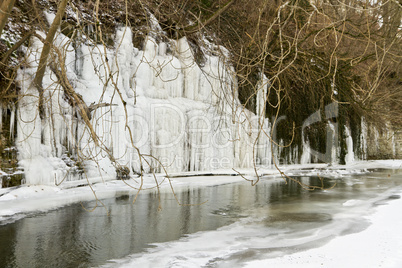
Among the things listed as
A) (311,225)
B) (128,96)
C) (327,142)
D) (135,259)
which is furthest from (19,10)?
(327,142)

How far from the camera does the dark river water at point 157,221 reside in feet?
10.3

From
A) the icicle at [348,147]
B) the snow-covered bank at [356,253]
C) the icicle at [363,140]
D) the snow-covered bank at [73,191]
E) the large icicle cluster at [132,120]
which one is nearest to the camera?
the snow-covered bank at [356,253]

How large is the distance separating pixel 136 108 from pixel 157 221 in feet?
12.4

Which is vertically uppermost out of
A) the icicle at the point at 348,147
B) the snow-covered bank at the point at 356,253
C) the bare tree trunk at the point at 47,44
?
the bare tree trunk at the point at 47,44

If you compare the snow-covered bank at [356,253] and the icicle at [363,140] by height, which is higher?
the icicle at [363,140]

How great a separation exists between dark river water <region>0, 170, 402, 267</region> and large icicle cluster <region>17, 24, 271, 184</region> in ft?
3.55

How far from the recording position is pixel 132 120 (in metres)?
7.50

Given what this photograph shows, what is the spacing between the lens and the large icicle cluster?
19.3 feet

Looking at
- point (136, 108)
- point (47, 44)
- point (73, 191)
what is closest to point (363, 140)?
point (136, 108)

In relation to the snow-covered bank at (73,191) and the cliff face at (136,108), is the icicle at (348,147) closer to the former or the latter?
the cliff face at (136,108)

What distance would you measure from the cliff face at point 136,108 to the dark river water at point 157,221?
0.62 meters

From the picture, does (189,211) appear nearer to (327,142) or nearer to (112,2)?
(112,2)

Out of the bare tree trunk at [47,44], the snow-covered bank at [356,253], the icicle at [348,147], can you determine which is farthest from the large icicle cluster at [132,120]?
the icicle at [348,147]

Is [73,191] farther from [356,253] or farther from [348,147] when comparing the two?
[348,147]
